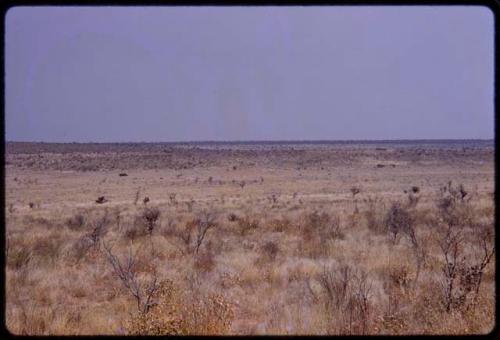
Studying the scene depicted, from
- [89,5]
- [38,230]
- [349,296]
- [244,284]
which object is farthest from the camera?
[38,230]

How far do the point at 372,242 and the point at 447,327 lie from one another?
5.45 m

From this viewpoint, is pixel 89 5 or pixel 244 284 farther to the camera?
pixel 244 284

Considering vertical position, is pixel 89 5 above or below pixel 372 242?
above

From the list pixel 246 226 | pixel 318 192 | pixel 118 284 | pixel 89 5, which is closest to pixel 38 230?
pixel 246 226

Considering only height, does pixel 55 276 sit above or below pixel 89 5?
below

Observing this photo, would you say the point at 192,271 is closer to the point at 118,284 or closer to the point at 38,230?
the point at 118,284

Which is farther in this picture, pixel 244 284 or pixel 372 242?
pixel 372 242

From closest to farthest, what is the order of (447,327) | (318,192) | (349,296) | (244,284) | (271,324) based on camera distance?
1. (447,327)
2. (271,324)
3. (349,296)
4. (244,284)
5. (318,192)

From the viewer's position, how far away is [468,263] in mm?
7996

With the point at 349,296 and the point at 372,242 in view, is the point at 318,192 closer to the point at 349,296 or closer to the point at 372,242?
the point at 372,242

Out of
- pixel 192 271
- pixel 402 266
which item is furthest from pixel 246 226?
pixel 402 266

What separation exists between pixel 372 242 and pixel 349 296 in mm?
4584

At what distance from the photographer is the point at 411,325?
17.4 ft

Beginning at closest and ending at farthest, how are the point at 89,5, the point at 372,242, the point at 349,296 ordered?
the point at 89,5 < the point at 349,296 < the point at 372,242
